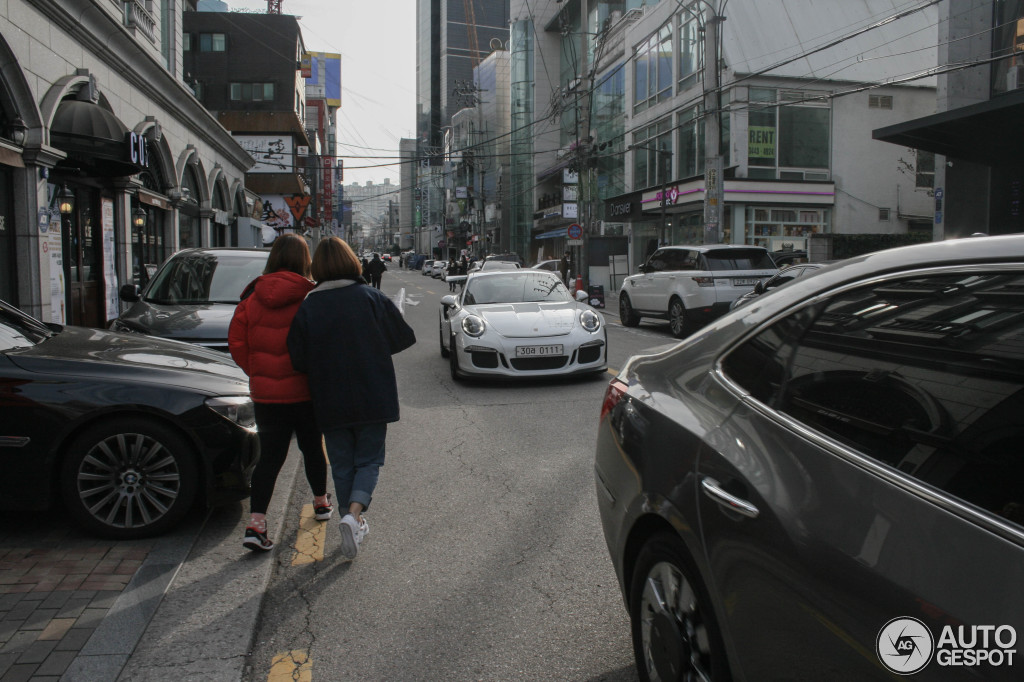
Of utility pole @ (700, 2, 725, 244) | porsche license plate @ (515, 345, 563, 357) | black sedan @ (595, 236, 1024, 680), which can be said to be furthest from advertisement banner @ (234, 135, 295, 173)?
black sedan @ (595, 236, 1024, 680)

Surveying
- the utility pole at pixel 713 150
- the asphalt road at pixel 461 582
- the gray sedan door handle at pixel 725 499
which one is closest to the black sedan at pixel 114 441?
the asphalt road at pixel 461 582

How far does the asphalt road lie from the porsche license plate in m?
2.45

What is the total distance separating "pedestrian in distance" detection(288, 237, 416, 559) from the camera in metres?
4.09

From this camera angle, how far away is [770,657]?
1827mm

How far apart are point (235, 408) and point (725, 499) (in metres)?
3.34

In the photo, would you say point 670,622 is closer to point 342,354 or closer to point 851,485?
point 851,485

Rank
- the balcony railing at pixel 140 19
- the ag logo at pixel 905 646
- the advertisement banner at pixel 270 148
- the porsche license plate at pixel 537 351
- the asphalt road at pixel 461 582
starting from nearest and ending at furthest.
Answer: the ag logo at pixel 905 646 → the asphalt road at pixel 461 582 → the porsche license plate at pixel 537 351 → the balcony railing at pixel 140 19 → the advertisement banner at pixel 270 148

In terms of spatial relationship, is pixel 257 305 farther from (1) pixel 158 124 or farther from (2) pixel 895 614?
(1) pixel 158 124

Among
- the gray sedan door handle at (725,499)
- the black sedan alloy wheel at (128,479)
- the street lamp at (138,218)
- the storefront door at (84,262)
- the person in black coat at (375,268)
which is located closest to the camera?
the gray sedan door handle at (725,499)

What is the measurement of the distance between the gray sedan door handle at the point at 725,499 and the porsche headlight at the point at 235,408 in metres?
3.08

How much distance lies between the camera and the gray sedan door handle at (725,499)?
1963 mm

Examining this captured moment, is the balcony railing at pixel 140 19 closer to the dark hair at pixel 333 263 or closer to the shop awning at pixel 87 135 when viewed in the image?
the shop awning at pixel 87 135

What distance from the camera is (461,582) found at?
152 inches

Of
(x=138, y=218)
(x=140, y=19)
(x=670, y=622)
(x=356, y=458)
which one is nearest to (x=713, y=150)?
(x=140, y=19)
